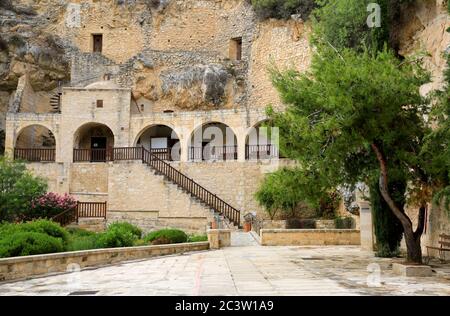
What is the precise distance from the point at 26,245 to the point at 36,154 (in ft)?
63.6

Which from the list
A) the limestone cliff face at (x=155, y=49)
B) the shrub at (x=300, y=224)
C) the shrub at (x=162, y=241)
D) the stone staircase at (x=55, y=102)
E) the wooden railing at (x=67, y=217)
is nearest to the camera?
the shrub at (x=162, y=241)

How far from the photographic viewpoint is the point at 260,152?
88.4 ft

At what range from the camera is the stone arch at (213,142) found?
28562 mm

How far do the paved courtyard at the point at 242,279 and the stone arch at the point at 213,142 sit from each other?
1535 cm

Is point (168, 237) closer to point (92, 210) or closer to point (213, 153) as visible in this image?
point (92, 210)

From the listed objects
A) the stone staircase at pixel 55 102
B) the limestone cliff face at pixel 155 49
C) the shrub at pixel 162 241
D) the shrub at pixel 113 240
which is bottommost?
the shrub at pixel 162 241

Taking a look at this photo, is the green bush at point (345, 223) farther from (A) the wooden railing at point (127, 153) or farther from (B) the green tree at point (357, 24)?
(A) the wooden railing at point (127, 153)

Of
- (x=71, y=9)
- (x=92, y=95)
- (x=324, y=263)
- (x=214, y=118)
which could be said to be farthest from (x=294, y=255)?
(x=71, y=9)

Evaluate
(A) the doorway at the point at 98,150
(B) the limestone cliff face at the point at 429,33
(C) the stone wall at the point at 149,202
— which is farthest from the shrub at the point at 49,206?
(B) the limestone cliff face at the point at 429,33

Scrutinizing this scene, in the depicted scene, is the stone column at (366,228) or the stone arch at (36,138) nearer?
the stone column at (366,228)

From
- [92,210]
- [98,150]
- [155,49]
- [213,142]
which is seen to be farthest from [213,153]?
[155,49]

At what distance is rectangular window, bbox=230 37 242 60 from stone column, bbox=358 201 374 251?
22.7 m

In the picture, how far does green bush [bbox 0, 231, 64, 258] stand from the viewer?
10516mm

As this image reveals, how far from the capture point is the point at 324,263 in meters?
12.0
